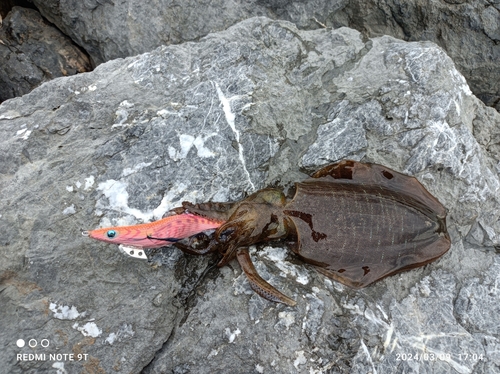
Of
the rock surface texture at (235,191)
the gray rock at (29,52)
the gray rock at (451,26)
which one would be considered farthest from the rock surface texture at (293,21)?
the rock surface texture at (235,191)

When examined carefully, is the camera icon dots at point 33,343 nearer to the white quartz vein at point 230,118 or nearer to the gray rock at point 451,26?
the white quartz vein at point 230,118

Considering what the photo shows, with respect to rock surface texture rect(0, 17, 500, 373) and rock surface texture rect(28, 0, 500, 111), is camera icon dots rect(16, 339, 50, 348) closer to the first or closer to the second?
rock surface texture rect(0, 17, 500, 373)

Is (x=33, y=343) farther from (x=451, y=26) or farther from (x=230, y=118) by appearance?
(x=451, y=26)

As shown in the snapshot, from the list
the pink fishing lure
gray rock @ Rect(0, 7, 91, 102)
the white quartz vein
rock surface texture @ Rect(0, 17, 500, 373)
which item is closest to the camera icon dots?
rock surface texture @ Rect(0, 17, 500, 373)

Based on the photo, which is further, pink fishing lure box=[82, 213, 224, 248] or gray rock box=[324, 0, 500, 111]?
gray rock box=[324, 0, 500, 111]

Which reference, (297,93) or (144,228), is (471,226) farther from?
(144,228)

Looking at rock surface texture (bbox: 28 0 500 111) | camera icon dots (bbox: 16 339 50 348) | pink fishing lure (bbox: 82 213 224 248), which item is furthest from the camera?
rock surface texture (bbox: 28 0 500 111)
